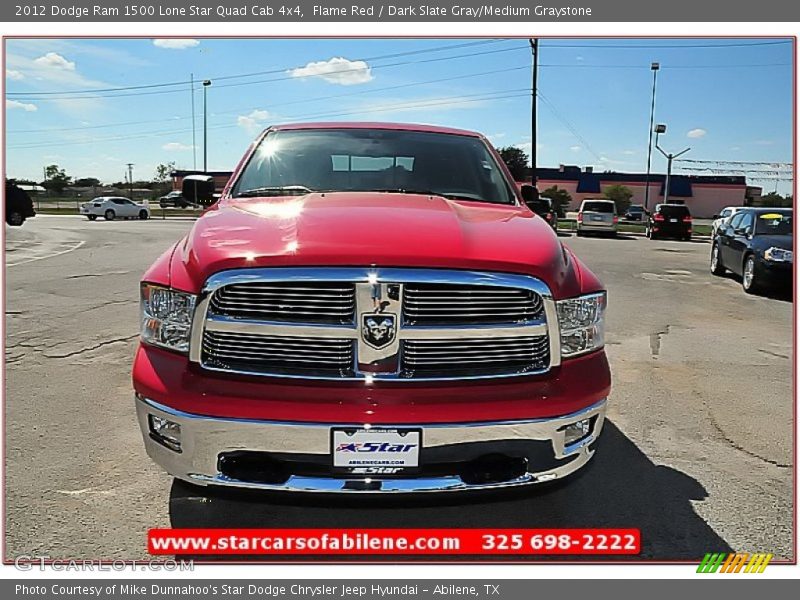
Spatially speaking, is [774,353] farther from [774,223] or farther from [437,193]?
[774,223]

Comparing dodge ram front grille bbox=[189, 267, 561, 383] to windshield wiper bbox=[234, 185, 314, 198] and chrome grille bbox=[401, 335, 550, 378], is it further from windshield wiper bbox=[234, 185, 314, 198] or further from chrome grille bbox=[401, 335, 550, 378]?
windshield wiper bbox=[234, 185, 314, 198]

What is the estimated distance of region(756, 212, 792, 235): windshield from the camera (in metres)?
11.6

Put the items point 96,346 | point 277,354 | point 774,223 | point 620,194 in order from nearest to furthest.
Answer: point 277,354 → point 96,346 → point 774,223 → point 620,194

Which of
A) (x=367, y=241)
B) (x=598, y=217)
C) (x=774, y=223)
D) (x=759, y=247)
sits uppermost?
(x=367, y=241)

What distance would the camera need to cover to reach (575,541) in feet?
9.68

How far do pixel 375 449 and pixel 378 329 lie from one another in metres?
0.42

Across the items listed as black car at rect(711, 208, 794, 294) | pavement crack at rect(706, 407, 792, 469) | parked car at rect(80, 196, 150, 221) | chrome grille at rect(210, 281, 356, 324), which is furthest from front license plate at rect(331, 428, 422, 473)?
parked car at rect(80, 196, 150, 221)

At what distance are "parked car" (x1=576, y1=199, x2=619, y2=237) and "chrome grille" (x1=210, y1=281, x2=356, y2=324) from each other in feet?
87.7

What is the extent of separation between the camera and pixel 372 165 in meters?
4.11

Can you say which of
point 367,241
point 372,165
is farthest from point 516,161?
point 367,241

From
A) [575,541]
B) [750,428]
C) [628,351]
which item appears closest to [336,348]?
[575,541]

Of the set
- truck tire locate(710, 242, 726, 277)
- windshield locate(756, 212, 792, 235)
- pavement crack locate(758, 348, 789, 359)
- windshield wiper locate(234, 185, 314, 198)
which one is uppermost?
windshield wiper locate(234, 185, 314, 198)

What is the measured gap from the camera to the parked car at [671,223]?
27.9m
